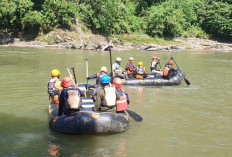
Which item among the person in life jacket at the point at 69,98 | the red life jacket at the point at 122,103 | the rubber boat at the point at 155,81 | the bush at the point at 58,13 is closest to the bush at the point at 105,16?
the bush at the point at 58,13

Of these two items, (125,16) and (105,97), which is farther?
(125,16)

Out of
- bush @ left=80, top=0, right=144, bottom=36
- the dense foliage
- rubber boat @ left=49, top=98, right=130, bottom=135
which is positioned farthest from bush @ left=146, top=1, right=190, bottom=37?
rubber boat @ left=49, top=98, right=130, bottom=135

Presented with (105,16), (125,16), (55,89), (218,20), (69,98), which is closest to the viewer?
(69,98)

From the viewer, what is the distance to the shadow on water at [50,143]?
5324 millimetres

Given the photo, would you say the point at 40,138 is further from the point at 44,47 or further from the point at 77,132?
the point at 44,47

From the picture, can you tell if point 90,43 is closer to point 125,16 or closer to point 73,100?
point 125,16

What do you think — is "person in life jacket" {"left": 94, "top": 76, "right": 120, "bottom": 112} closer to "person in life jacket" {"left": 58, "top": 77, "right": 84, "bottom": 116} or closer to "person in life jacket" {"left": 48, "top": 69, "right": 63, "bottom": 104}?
"person in life jacket" {"left": 58, "top": 77, "right": 84, "bottom": 116}

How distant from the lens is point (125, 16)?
34.1 metres

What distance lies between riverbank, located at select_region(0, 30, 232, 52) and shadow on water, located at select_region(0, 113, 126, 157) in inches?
806

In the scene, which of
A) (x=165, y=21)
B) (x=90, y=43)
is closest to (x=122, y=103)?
(x=90, y=43)

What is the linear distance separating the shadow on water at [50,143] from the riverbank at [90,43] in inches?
806

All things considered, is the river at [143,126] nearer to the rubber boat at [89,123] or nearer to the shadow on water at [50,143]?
the shadow on water at [50,143]

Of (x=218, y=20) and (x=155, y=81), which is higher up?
(x=218, y=20)

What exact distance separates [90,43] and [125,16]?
27.8 ft
